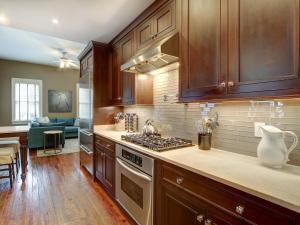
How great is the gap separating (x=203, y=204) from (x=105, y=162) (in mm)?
1769

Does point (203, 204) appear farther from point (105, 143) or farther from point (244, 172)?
point (105, 143)

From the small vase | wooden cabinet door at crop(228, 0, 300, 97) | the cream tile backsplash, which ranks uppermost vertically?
wooden cabinet door at crop(228, 0, 300, 97)

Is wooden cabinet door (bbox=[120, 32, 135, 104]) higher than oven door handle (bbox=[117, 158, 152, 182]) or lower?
higher

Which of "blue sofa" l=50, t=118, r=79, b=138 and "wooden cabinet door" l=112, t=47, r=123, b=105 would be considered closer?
"wooden cabinet door" l=112, t=47, r=123, b=105

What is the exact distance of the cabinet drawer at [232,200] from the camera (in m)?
0.78

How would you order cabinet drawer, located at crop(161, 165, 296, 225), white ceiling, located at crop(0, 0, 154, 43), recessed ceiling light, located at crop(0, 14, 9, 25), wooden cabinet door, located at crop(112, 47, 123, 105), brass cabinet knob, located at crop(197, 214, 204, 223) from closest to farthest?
cabinet drawer, located at crop(161, 165, 296, 225)
brass cabinet knob, located at crop(197, 214, 204, 223)
white ceiling, located at crop(0, 0, 154, 43)
recessed ceiling light, located at crop(0, 14, 9, 25)
wooden cabinet door, located at crop(112, 47, 123, 105)

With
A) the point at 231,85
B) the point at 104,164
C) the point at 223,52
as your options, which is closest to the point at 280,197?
the point at 231,85

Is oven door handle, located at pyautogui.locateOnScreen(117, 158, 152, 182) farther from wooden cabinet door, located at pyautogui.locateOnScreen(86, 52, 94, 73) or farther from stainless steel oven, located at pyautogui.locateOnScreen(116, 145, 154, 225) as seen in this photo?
wooden cabinet door, located at pyautogui.locateOnScreen(86, 52, 94, 73)

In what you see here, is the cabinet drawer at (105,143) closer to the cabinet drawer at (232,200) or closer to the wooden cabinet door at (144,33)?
the cabinet drawer at (232,200)

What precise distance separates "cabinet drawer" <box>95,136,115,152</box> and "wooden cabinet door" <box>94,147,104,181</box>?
0.12m

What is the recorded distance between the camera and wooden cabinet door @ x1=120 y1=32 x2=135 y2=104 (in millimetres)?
2509

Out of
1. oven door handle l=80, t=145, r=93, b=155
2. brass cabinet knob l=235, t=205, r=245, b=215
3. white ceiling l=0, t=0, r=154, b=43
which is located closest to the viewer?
brass cabinet knob l=235, t=205, r=245, b=215

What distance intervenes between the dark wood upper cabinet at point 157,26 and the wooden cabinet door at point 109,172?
1526 mm

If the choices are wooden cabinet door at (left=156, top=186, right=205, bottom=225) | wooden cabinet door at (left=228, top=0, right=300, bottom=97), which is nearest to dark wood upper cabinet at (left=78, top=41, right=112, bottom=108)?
wooden cabinet door at (left=156, top=186, right=205, bottom=225)
